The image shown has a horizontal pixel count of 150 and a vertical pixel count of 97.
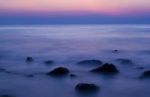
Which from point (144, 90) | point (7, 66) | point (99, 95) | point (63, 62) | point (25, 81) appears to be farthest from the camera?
point (63, 62)

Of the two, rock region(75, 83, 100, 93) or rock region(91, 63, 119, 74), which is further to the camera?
rock region(91, 63, 119, 74)

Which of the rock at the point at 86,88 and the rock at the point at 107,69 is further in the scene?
the rock at the point at 107,69

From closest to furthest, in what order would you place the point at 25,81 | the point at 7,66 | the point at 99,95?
1. the point at 99,95
2. the point at 25,81
3. the point at 7,66

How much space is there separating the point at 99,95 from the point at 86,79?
329 cm

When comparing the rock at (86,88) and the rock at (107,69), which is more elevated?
the rock at (86,88)

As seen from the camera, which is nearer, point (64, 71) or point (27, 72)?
point (64, 71)

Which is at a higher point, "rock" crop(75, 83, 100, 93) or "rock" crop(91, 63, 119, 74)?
"rock" crop(75, 83, 100, 93)

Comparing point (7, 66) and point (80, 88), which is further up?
point (80, 88)

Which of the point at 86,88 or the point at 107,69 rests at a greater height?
the point at 86,88

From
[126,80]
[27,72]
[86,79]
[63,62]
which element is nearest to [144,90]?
[126,80]

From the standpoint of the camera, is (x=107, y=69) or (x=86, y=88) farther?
(x=107, y=69)

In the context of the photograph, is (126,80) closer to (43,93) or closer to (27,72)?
(43,93)

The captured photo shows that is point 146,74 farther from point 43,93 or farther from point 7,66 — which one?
point 7,66

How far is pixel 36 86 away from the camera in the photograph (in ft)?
51.9
